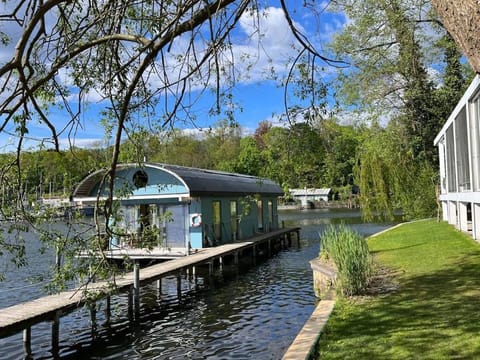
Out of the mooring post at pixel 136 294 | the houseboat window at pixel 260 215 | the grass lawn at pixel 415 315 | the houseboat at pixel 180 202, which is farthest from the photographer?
the houseboat window at pixel 260 215

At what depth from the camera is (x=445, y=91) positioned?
24203 mm

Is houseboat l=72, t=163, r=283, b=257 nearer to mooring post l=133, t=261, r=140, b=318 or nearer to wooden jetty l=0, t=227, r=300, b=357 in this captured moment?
wooden jetty l=0, t=227, r=300, b=357

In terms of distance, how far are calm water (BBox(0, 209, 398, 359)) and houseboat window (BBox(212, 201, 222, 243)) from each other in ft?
12.2

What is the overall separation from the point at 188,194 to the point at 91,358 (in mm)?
9204

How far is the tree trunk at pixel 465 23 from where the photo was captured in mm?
2100

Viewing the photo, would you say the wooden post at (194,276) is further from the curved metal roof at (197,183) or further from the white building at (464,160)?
the white building at (464,160)

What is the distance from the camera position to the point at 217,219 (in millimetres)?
20125

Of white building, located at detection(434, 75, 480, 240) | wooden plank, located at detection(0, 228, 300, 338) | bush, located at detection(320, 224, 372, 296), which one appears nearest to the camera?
wooden plank, located at detection(0, 228, 300, 338)

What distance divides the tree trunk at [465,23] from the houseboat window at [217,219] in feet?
57.8

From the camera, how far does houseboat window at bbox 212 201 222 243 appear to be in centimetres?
1978

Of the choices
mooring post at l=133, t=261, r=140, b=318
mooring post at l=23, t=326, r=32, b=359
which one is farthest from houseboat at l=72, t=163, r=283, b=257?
mooring post at l=23, t=326, r=32, b=359

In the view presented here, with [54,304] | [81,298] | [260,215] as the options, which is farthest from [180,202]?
[81,298]

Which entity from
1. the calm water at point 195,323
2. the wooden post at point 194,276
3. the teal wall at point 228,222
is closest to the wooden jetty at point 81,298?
the wooden post at point 194,276

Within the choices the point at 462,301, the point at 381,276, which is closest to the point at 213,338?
the point at 381,276
